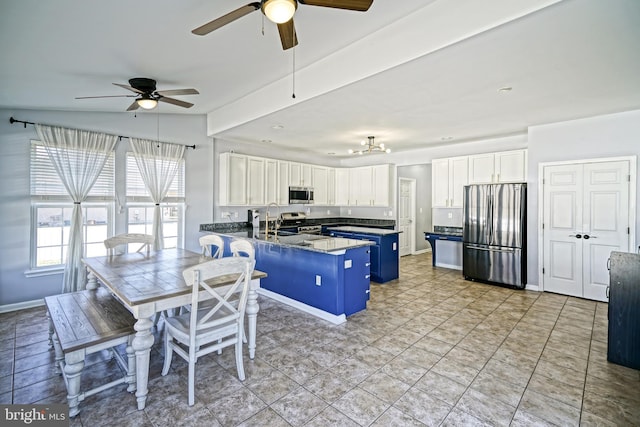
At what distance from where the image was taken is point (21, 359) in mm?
2584

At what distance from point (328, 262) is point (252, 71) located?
2.37m

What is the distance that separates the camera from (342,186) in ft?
25.1

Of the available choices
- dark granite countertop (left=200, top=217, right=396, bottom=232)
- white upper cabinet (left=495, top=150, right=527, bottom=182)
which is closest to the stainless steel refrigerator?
white upper cabinet (left=495, top=150, right=527, bottom=182)

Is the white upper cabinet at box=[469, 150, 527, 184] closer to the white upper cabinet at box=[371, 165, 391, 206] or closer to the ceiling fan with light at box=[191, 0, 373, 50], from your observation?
the white upper cabinet at box=[371, 165, 391, 206]

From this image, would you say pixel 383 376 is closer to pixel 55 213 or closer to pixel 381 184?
pixel 55 213

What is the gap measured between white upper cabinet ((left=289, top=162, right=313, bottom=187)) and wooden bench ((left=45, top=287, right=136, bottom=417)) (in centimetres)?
436

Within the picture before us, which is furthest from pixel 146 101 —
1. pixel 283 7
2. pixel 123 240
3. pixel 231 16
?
pixel 283 7

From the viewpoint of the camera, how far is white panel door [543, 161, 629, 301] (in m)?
3.94

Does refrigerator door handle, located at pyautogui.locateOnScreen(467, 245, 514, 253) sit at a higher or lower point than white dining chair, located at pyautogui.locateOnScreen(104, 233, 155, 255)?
lower

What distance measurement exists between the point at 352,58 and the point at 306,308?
2.94 meters

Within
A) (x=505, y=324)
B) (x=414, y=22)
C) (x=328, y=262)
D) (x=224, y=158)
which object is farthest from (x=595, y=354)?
(x=224, y=158)

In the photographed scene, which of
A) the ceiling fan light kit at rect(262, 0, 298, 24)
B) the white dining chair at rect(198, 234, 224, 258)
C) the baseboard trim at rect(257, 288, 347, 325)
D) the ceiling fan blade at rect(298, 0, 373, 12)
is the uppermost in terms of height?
the ceiling fan blade at rect(298, 0, 373, 12)

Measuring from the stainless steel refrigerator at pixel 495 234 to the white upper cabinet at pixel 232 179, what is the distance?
4.13 metres

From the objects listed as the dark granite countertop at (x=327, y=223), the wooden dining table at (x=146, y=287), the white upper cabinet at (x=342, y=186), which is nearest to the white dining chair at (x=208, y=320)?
the wooden dining table at (x=146, y=287)
